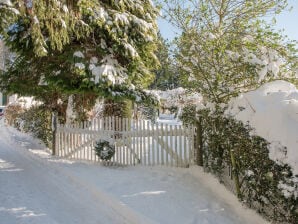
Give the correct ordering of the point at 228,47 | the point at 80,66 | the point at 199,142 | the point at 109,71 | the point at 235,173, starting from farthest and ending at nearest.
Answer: the point at 109,71 → the point at 80,66 → the point at 199,142 → the point at 228,47 → the point at 235,173

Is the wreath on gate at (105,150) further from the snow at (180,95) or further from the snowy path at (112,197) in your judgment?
the snow at (180,95)

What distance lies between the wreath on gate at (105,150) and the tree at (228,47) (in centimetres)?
288

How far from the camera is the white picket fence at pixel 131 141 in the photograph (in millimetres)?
7469

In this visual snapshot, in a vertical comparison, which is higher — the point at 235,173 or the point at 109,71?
the point at 109,71

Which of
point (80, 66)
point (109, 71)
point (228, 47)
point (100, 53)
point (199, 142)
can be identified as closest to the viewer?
point (228, 47)

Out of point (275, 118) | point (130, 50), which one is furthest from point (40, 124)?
point (275, 118)

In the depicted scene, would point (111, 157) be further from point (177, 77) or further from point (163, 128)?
point (177, 77)

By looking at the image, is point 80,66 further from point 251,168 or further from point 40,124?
point 251,168

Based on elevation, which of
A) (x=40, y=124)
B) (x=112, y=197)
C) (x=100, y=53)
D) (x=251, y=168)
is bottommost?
(x=112, y=197)

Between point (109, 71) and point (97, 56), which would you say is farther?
point (97, 56)

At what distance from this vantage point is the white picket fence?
747cm

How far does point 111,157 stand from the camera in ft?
27.8

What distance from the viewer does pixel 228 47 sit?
21.8 ft

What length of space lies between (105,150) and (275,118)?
5.17m
